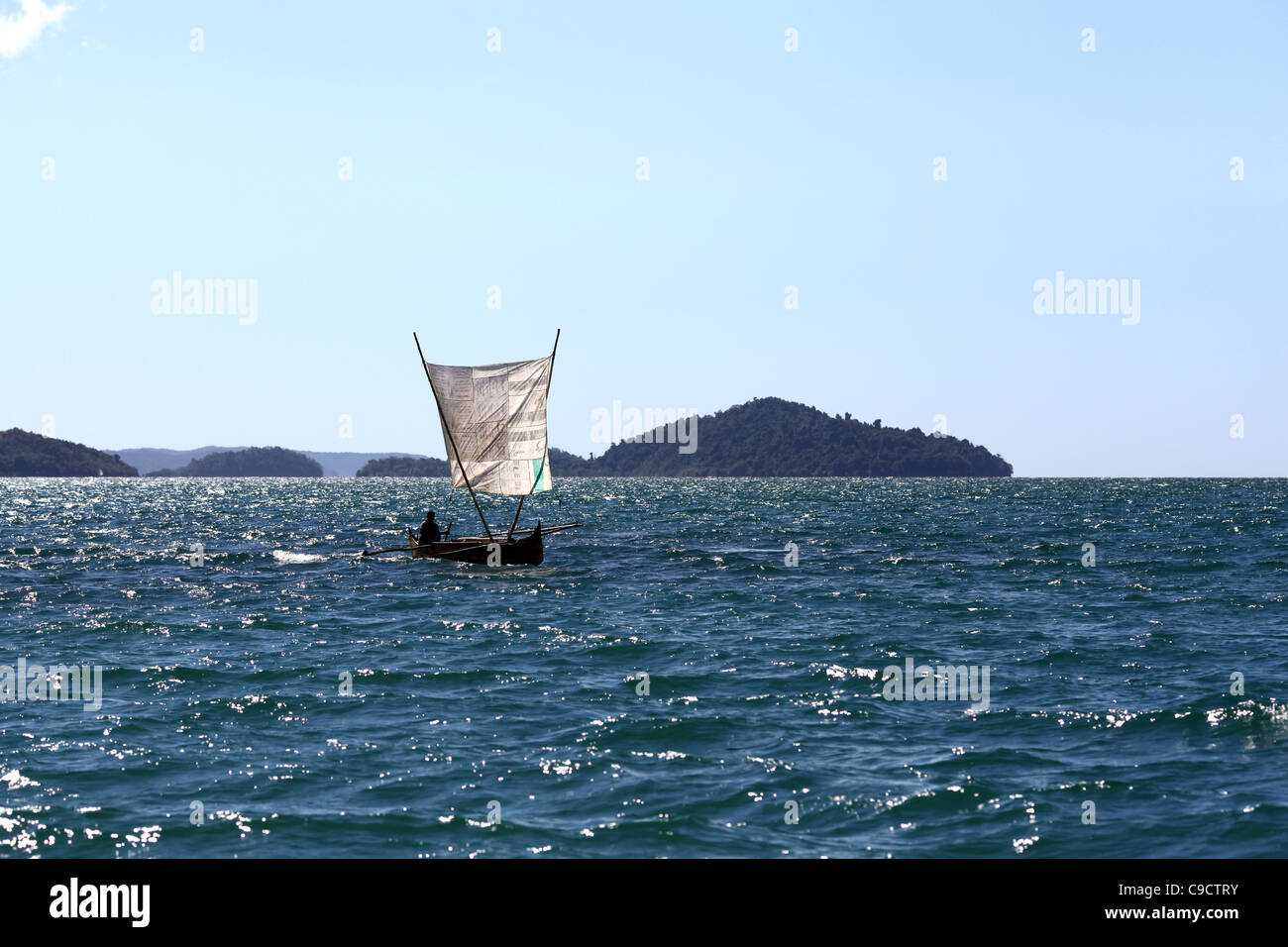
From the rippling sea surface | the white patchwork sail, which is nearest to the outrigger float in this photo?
the white patchwork sail

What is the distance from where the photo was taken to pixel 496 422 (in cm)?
4425

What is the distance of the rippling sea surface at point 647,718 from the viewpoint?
12844 mm

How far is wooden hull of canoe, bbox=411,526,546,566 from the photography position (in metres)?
46.7

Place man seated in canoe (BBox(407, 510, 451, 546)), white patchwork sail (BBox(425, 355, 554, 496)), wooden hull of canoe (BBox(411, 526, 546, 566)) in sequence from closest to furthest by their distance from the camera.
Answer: white patchwork sail (BBox(425, 355, 554, 496)) < wooden hull of canoe (BBox(411, 526, 546, 566)) < man seated in canoe (BBox(407, 510, 451, 546))

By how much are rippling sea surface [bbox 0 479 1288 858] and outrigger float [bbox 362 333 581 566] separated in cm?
520

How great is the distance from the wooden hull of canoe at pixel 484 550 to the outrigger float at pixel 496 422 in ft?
1.44

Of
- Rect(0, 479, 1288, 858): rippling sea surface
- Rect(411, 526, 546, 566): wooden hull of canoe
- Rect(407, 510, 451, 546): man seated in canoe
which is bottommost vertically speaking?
Rect(0, 479, 1288, 858): rippling sea surface

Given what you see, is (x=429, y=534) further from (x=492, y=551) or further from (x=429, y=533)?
(x=492, y=551)

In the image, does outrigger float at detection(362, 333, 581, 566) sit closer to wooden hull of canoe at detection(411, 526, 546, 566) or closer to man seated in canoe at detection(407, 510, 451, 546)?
wooden hull of canoe at detection(411, 526, 546, 566)

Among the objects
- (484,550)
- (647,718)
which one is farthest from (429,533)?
(647,718)

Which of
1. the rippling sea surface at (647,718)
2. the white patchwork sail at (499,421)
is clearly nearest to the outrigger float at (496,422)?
the white patchwork sail at (499,421)

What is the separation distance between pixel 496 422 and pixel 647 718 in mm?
27512

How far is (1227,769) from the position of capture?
599 inches
